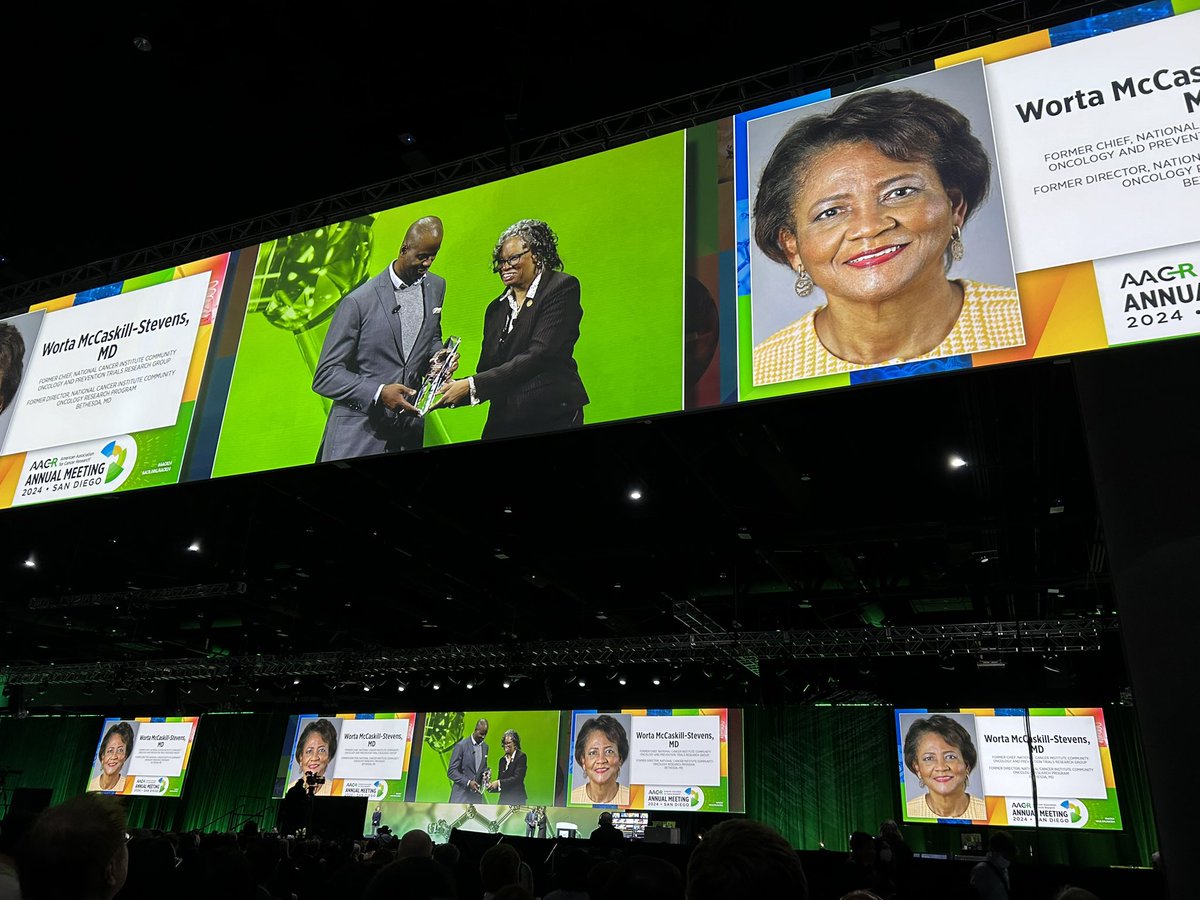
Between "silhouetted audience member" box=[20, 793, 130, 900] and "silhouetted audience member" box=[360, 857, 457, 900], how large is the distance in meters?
0.57

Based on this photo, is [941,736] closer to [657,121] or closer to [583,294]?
[657,121]

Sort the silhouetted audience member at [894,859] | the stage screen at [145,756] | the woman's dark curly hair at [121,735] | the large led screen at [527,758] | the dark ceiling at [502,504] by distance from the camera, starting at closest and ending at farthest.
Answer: the dark ceiling at [502,504], the silhouetted audience member at [894,859], the large led screen at [527,758], the stage screen at [145,756], the woman's dark curly hair at [121,735]

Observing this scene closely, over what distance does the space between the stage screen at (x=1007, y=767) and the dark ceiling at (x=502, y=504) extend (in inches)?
48.6

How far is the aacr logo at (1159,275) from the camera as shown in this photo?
342 centimetres

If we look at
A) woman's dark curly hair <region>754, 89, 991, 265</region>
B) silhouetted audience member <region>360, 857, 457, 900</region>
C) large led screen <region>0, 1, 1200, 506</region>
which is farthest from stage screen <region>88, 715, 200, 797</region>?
silhouetted audience member <region>360, 857, 457, 900</region>

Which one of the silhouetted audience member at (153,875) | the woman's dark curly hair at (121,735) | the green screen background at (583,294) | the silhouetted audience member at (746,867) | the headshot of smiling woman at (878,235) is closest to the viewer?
the silhouetted audience member at (746,867)

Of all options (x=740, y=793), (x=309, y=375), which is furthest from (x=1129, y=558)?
(x=740, y=793)

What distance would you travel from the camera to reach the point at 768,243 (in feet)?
14.5

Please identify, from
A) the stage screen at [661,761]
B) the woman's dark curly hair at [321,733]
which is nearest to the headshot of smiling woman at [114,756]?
the woman's dark curly hair at [321,733]

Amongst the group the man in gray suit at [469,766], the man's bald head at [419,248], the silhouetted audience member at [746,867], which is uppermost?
the man's bald head at [419,248]

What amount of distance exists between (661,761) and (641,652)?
210 centimetres

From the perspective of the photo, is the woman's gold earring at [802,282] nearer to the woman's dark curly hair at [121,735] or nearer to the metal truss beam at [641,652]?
the metal truss beam at [641,652]

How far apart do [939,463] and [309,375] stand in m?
7.23

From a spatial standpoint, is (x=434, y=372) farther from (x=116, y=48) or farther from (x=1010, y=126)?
(x=116, y=48)
